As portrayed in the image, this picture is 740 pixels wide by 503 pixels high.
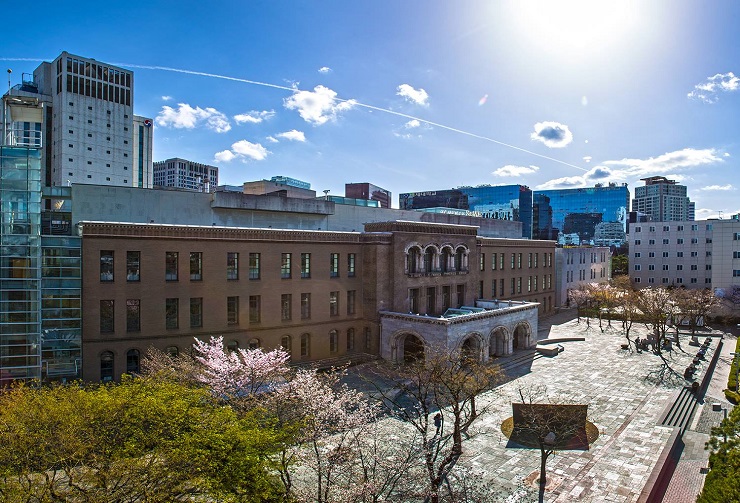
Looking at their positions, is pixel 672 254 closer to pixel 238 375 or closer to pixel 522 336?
pixel 522 336

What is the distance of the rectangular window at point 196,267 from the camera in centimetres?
3559

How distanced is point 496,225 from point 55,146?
275ft

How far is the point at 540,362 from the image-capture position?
45.7 metres

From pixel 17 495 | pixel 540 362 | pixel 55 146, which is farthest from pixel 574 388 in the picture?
pixel 55 146

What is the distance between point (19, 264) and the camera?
30.0 m

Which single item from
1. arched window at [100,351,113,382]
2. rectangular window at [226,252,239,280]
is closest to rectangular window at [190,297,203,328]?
rectangular window at [226,252,239,280]

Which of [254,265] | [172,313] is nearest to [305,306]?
[254,265]

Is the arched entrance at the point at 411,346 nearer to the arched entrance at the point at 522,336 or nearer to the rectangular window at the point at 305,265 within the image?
the rectangular window at the point at 305,265

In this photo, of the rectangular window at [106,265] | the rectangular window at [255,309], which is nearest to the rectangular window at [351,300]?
the rectangular window at [255,309]

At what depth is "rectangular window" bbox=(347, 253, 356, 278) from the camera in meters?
44.4

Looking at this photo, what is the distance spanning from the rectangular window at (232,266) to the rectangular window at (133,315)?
673cm

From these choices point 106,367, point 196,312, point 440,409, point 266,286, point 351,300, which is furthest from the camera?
point 351,300

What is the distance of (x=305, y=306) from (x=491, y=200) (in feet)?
532

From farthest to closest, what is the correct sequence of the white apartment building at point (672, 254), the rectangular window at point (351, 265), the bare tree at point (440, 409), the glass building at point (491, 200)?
the glass building at point (491, 200)
the white apartment building at point (672, 254)
the rectangular window at point (351, 265)
the bare tree at point (440, 409)
